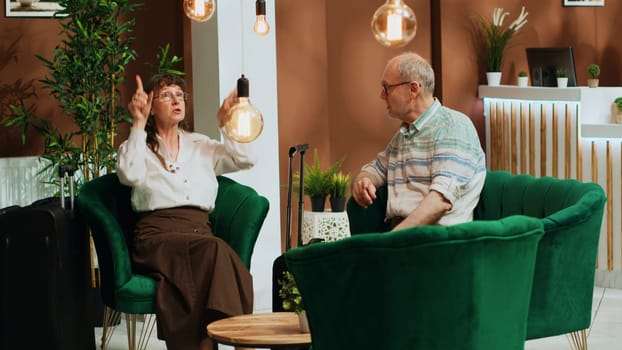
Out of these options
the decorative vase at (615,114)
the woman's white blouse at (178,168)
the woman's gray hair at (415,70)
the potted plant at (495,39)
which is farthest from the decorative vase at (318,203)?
the woman's gray hair at (415,70)

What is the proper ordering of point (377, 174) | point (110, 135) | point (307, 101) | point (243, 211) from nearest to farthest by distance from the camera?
point (377, 174)
point (243, 211)
point (110, 135)
point (307, 101)

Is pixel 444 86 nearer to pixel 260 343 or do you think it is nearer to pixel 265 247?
pixel 265 247

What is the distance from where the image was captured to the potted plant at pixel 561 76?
7.78 meters

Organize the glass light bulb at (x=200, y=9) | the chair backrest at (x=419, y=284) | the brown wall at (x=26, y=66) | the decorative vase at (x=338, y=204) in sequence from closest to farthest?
the chair backrest at (x=419, y=284), the glass light bulb at (x=200, y=9), the decorative vase at (x=338, y=204), the brown wall at (x=26, y=66)

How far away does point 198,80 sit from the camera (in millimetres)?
6953

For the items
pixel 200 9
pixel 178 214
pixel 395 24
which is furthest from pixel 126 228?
pixel 395 24

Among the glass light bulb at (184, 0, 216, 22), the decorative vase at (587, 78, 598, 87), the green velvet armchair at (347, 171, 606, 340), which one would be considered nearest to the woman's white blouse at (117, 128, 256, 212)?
the glass light bulb at (184, 0, 216, 22)

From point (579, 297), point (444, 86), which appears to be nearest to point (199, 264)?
point (579, 297)

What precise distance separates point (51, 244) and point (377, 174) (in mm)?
1499

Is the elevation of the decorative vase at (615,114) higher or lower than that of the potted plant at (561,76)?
lower

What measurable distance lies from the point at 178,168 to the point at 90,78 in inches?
55.0

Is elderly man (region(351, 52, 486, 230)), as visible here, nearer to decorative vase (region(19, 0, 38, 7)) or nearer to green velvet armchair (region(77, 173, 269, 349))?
green velvet armchair (region(77, 173, 269, 349))

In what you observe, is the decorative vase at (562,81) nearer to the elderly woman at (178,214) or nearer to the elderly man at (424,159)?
the elderly woman at (178,214)

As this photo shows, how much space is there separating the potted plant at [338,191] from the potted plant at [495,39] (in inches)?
65.4
